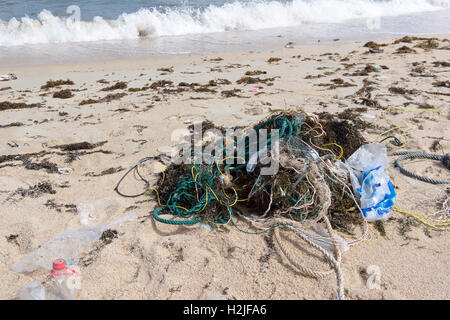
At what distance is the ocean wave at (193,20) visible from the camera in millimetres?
11492

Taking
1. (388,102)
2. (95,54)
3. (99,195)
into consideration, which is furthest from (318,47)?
(99,195)

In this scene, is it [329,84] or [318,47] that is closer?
[329,84]

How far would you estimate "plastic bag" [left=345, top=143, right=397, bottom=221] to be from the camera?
95.0 inches

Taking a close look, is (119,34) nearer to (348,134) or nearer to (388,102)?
(388,102)

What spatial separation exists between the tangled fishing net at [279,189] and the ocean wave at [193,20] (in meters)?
11.4

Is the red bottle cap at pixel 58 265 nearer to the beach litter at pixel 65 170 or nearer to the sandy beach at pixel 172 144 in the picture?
the sandy beach at pixel 172 144

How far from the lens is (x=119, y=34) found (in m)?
12.4

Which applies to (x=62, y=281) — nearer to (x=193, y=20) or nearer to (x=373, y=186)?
(x=373, y=186)

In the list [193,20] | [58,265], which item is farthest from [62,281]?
[193,20]

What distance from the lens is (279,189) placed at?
94.4 inches

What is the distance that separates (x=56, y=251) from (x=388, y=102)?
15.9ft

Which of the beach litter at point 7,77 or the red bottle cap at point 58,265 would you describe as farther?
the beach litter at point 7,77

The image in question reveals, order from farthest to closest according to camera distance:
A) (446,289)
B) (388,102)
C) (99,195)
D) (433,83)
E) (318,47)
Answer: (318,47)
(433,83)
(388,102)
(99,195)
(446,289)

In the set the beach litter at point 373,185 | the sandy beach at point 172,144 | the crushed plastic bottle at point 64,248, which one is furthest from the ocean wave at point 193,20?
the beach litter at point 373,185
